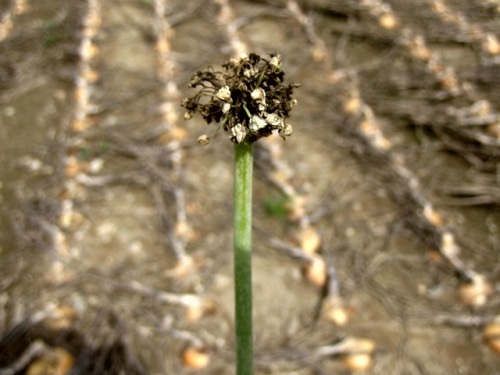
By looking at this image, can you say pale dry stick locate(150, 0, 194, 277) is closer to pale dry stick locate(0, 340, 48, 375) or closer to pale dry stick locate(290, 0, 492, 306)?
pale dry stick locate(0, 340, 48, 375)

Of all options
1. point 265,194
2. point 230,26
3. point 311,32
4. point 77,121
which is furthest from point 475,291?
point 230,26

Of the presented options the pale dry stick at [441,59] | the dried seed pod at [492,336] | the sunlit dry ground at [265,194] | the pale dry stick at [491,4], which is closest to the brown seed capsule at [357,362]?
the sunlit dry ground at [265,194]

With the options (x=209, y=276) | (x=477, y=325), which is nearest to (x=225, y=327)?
(x=209, y=276)

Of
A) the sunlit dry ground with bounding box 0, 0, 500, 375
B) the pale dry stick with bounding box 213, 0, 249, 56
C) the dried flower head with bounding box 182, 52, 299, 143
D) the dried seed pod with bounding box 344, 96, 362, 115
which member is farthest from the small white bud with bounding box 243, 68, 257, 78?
the pale dry stick with bounding box 213, 0, 249, 56

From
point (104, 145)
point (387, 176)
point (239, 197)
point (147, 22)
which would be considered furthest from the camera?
point (147, 22)

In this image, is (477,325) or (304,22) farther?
(304,22)

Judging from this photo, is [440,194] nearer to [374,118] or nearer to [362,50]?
[374,118]
